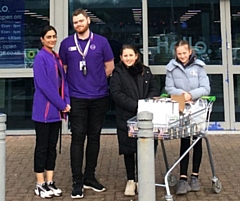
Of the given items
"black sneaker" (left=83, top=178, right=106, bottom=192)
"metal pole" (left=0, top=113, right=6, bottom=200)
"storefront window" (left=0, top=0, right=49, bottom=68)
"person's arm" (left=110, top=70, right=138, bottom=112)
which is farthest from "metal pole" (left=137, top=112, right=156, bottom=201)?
"storefront window" (left=0, top=0, right=49, bottom=68)

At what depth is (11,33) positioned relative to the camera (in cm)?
898

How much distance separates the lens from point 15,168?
6266 mm

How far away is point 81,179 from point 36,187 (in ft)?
1.89

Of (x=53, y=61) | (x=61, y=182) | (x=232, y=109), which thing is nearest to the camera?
(x=53, y=61)

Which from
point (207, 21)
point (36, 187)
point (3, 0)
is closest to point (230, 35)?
point (207, 21)

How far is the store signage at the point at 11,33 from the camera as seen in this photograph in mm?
8914

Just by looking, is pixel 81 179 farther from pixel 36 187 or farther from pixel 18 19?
pixel 18 19

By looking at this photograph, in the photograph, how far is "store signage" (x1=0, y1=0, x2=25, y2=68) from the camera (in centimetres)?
891

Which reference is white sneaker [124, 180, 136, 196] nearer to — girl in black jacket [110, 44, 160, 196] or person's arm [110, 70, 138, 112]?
girl in black jacket [110, 44, 160, 196]

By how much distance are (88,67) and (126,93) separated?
544mm

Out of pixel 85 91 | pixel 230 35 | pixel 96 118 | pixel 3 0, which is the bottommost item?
pixel 96 118

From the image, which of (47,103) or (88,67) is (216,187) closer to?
(88,67)

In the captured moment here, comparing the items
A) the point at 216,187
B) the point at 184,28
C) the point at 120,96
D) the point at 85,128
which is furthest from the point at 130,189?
the point at 184,28

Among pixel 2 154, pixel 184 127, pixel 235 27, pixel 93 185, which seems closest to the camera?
pixel 2 154
